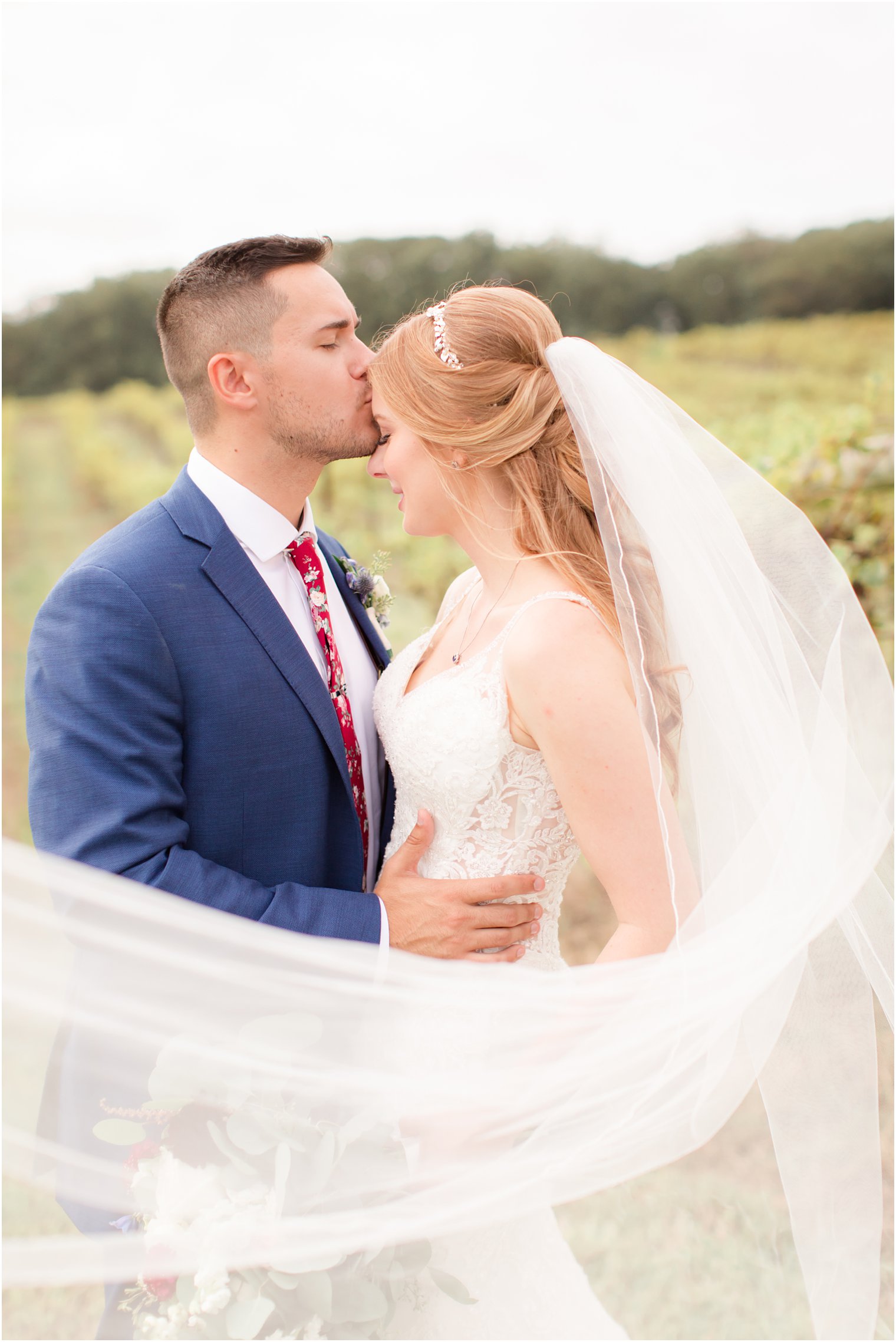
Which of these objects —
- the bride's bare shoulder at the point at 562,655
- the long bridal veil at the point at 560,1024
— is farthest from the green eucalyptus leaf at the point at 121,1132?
the bride's bare shoulder at the point at 562,655

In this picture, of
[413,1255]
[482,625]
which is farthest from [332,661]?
[413,1255]

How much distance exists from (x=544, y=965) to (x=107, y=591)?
1.20 metres

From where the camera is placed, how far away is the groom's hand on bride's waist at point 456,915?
6.13 ft

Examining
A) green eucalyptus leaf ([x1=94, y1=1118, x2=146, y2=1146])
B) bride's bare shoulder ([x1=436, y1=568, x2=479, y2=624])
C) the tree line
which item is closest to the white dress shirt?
bride's bare shoulder ([x1=436, y1=568, x2=479, y2=624])

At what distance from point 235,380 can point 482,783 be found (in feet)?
3.75

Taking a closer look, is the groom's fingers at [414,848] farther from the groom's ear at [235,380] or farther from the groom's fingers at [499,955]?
the groom's ear at [235,380]

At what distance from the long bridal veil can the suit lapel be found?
48 cm

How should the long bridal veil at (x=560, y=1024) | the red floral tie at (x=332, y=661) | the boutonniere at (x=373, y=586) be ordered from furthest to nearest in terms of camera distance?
the boutonniere at (x=373, y=586)
the red floral tie at (x=332, y=661)
the long bridal veil at (x=560, y=1024)

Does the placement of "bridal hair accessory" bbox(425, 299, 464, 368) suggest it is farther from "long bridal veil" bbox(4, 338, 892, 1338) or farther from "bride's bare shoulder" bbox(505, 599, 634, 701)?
"bride's bare shoulder" bbox(505, 599, 634, 701)

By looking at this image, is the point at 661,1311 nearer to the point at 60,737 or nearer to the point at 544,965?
the point at 544,965

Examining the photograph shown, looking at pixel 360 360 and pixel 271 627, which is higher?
pixel 360 360

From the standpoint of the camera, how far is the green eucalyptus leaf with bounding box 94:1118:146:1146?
1.50 meters

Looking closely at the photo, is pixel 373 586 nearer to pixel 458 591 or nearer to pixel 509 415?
pixel 458 591

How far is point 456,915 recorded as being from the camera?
187cm
